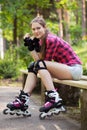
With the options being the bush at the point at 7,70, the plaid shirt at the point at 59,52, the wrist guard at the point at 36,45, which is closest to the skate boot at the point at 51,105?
the plaid shirt at the point at 59,52

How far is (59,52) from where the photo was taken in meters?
6.07

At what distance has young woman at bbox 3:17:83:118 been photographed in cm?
571

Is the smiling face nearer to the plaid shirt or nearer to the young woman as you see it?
the young woman

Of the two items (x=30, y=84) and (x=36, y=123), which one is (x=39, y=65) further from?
(x=36, y=123)

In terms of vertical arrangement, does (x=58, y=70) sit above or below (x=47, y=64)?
below

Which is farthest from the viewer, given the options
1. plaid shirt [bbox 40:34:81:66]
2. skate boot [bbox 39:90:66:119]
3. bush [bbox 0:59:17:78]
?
bush [bbox 0:59:17:78]

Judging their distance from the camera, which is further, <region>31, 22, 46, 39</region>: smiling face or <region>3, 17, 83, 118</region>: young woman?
<region>31, 22, 46, 39</region>: smiling face

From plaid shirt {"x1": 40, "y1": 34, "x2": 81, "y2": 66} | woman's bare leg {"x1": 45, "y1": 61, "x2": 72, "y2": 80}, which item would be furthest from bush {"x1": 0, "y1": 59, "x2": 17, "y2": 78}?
woman's bare leg {"x1": 45, "y1": 61, "x2": 72, "y2": 80}

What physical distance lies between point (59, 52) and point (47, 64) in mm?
390

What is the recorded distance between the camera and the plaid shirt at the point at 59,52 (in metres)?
5.99

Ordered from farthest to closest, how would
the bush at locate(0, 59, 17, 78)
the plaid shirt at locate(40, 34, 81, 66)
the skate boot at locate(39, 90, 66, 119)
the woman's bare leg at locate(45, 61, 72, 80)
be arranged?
1. the bush at locate(0, 59, 17, 78)
2. the plaid shirt at locate(40, 34, 81, 66)
3. the woman's bare leg at locate(45, 61, 72, 80)
4. the skate boot at locate(39, 90, 66, 119)

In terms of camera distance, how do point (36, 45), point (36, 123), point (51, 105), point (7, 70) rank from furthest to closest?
point (7, 70) < point (36, 45) < point (51, 105) < point (36, 123)

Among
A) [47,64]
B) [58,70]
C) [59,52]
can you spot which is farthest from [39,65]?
[59,52]

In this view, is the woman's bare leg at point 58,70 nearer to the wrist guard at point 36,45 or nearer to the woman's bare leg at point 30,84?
the woman's bare leg at point 30,84
